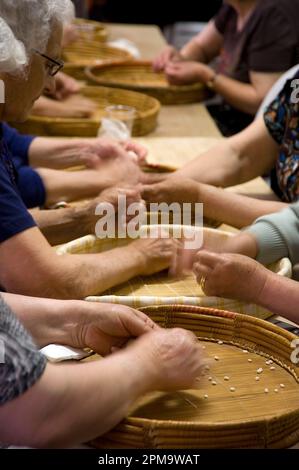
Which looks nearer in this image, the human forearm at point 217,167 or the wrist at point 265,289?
the wrist at point 265,289

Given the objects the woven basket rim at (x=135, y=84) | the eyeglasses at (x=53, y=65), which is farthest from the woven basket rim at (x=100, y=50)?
the eyeglasses at (x=53, y=65)

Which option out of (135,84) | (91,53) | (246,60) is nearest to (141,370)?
(135,84)

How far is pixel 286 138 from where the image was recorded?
7.50 ft

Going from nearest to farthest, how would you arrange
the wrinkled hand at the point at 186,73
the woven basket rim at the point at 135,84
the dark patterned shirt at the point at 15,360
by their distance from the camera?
the dark patterned shirt at the point at 15,360, the woven basket rim at the point at 135,84, the wrinkled hand at the point at 186,73

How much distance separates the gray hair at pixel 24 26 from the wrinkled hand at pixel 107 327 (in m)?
0.50

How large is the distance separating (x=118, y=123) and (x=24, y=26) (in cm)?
98

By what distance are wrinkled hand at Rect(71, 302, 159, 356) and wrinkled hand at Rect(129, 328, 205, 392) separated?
0.22 feet

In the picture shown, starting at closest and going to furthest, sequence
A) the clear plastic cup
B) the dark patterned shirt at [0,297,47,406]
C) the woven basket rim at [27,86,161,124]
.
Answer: the dark patterned shirt at [0,297,47,406] → the clear plastic cup → the woven basket rim at [27,86,161,124]

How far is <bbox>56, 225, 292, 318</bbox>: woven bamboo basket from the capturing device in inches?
59.6

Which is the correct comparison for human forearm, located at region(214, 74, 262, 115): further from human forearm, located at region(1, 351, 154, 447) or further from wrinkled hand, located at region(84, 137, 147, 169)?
human forearm, located at region(1, 351, 154, 447)

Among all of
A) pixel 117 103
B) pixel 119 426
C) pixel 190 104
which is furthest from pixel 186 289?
pixel 190 104

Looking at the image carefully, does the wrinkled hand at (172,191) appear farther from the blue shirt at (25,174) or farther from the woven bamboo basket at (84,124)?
the woven bamboo basket at (84,124)

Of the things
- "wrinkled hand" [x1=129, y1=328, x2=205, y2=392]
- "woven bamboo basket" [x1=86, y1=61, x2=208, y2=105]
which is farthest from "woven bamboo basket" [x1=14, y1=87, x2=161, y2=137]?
"wrinkled hand" [x1=129, y1=328, x2=205, y2=392]

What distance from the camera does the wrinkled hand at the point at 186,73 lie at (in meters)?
3.24
